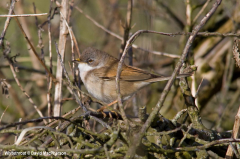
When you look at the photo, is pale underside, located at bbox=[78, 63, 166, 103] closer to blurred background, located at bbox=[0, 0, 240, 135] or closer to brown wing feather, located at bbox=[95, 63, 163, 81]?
brown wing feather, located at bbox=[95, 63, 163, 81]

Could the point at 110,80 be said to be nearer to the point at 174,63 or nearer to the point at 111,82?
the point at 111,82

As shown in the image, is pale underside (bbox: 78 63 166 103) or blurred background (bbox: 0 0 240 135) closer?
pale underside (bbox: 78 63 166 103)

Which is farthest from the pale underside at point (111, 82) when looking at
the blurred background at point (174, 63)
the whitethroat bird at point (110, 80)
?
the blurred background at point (174, 63)

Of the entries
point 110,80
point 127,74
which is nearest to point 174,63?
point 127,74

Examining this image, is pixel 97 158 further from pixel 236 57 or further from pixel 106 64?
pixel 106 64

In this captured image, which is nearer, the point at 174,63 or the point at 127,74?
the point at 127,74

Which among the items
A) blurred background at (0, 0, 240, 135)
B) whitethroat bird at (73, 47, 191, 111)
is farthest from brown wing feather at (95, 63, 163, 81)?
blurred background at (0, 0, 240, 135)

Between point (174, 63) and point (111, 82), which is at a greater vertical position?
point (174, 63)

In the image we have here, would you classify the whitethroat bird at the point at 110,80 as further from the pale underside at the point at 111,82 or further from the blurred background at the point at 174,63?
the blurred background at the point at 174,63

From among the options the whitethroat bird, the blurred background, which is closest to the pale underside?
the whitethroat bird

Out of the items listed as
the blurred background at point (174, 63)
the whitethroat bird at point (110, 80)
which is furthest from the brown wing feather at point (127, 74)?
the blurred background at point (174, 63)

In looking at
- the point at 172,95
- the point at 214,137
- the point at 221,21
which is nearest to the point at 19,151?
the point at 214,137

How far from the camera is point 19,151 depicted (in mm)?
1592

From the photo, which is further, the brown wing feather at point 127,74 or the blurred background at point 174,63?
the blurred background at point 174,63
